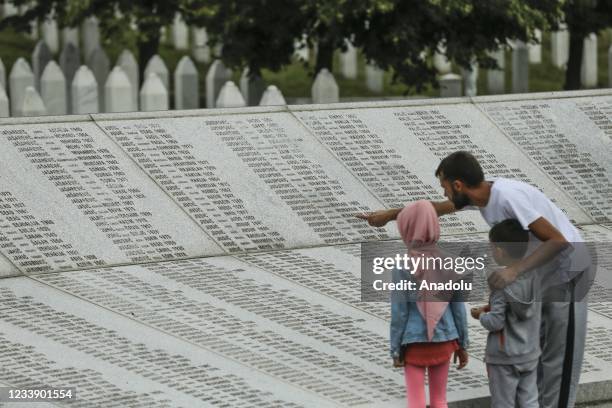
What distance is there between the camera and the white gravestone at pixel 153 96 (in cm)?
1675

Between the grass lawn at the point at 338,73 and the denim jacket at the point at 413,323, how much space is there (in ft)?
41.3

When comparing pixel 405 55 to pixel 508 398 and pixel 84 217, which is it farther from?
pixel 508 398

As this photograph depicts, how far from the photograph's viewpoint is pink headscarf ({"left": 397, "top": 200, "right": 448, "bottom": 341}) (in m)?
7.94

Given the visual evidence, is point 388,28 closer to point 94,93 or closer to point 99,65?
point 94,93

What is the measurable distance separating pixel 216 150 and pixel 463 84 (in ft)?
34.4

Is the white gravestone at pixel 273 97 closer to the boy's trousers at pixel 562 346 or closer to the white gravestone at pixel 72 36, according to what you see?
the boy's trousers at pixel 562 346

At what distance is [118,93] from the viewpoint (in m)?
16.9

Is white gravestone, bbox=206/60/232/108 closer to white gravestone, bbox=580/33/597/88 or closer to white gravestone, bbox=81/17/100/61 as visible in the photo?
white gravestone, bbox=81/17/100/61

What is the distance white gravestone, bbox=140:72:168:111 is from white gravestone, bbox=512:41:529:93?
639 centimetres

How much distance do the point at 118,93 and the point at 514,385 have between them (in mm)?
9540

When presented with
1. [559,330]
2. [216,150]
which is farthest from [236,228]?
[559,330]

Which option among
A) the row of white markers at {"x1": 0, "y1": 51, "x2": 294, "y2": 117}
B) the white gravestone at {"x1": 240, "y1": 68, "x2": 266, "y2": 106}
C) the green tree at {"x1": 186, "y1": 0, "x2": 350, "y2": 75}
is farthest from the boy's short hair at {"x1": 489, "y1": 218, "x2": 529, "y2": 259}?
the white gravestone at {"x1": 240, "y1": 68, "x2": 266, "y2": 106}

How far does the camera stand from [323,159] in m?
12.4

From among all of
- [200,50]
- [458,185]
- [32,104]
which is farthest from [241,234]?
[200,50]
